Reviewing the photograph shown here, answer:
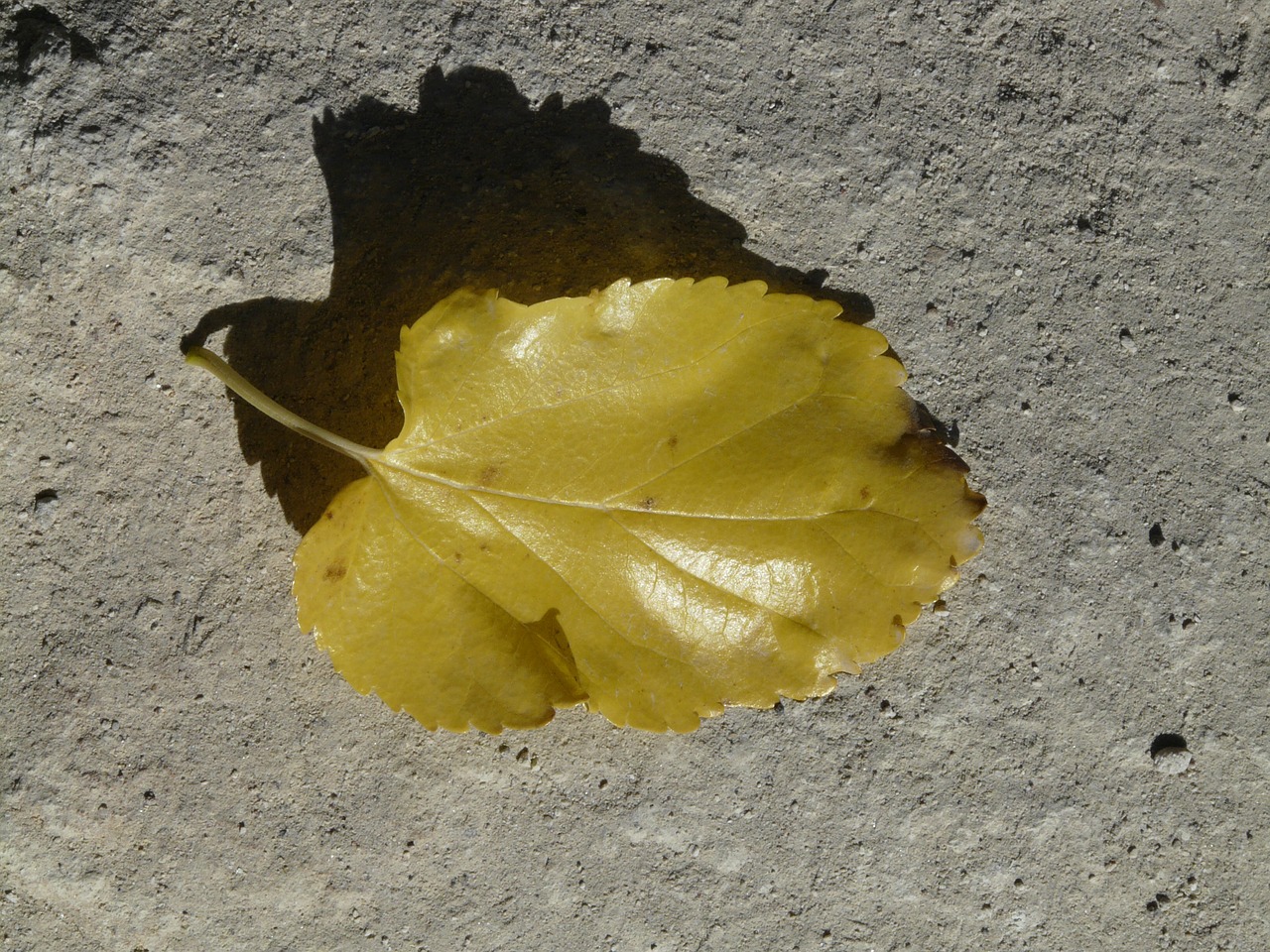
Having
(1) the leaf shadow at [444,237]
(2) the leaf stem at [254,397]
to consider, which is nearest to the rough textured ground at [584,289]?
(1) the leaf shadow at [444,237]

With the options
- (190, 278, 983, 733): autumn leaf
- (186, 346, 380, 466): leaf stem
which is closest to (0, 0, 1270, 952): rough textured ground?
(186, 346, 380, 466): leaf stem

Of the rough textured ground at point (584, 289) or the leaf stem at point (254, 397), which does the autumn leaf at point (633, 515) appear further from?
the rough textured ground at point (584, 289)

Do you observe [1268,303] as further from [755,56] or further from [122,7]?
[122,7]

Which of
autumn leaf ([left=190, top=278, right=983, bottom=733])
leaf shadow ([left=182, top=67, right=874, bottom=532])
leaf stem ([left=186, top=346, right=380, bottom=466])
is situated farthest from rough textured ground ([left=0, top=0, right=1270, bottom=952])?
autumn leaf ([left=190, top=278, right=983, bottom=733])

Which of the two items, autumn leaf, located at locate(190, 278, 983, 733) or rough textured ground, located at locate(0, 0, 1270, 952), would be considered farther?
rough textured ground, located at locate(0, 0, 1270, 952)

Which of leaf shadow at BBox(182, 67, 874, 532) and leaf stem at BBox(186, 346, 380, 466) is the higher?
leaf shadow at BBox(182, 67, 874, 532)

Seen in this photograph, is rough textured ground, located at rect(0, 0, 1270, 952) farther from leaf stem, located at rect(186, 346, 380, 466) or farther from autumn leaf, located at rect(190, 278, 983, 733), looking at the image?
autumn leaf, located at rect(190, 278, 983, 733)
